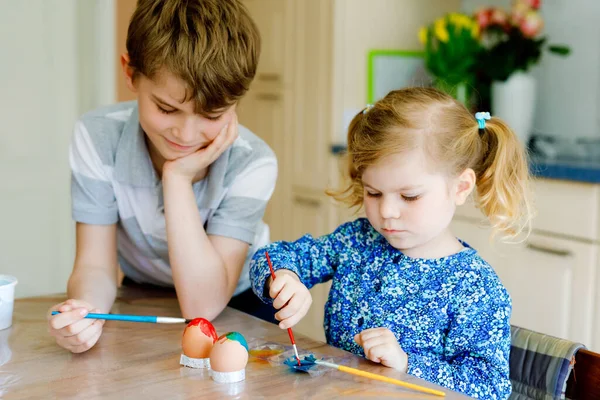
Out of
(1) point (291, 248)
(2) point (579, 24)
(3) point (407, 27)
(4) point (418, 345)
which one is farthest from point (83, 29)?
(4) point (418, 345)

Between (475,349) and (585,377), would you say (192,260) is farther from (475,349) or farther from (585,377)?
(585,377)

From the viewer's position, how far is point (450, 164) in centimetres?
119

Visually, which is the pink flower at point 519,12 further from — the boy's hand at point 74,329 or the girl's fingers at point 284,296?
the boy's hand at point 74,329

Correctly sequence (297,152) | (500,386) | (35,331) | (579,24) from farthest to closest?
1. (297,152)
2. (579,24)
3. (35,331)
4. (500,386)

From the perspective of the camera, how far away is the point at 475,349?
1068 mm

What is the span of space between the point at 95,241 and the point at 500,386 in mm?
765

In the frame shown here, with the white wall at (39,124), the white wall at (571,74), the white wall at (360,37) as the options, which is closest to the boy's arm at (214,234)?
the white wall at (360,37)

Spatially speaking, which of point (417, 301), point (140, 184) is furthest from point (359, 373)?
point (140, 184)

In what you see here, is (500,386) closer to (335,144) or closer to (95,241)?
(95,241)

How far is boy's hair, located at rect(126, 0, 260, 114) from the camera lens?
1.14m

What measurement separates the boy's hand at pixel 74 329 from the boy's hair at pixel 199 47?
0.37 m

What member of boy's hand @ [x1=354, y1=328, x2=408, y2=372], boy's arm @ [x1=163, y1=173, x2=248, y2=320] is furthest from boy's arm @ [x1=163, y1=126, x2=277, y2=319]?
boy's hand @ [x1=354, y1=328, x2=408, y2=372]

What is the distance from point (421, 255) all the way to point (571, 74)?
1.82 metres

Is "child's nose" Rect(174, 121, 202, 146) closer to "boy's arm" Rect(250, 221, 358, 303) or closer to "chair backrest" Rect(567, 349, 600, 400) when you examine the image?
"boy's arm" Rect(250, 221, 358, 303)
